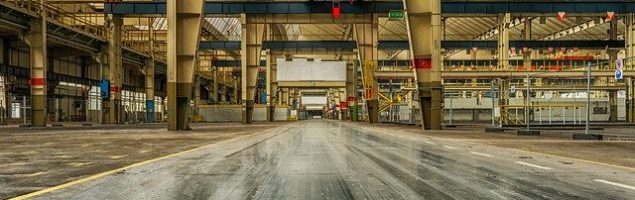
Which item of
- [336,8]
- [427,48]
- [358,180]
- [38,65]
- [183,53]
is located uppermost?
[336,8]

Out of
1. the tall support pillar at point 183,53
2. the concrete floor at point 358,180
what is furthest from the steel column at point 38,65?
the concrete floor at point 358,180

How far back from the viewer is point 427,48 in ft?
103

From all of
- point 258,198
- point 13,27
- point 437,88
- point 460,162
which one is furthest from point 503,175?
point 13,27

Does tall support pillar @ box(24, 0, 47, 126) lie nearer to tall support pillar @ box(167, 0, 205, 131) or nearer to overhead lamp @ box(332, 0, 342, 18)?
tall support pillar @ box(167, 0, 205, 131)

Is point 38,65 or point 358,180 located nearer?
point 358,180

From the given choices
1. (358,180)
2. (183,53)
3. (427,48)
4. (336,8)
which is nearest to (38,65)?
(183,53)

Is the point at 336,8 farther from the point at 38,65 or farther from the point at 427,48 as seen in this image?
the point at 38,65

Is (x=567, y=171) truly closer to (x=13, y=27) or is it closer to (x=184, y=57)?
(x=184, y=57)

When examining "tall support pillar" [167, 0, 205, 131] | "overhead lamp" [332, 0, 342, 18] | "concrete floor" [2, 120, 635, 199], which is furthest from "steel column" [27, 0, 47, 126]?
"concrete floor" [2, 120, 635, 199]

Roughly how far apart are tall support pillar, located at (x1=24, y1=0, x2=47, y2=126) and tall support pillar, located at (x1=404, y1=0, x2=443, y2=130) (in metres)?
26.7

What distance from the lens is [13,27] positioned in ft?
132

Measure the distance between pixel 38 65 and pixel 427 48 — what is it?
91.9 feet

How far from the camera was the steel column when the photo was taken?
4147 cm

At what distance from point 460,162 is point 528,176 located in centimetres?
260
